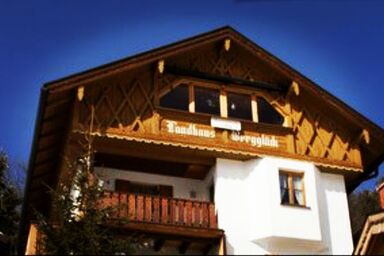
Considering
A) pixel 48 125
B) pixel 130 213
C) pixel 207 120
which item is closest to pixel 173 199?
pixel 130 213

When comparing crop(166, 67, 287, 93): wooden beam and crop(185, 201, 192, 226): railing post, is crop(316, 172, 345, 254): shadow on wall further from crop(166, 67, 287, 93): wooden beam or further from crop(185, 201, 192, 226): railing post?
crop(185, 201, 192, 226): railing post

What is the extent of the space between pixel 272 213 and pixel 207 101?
433 cm

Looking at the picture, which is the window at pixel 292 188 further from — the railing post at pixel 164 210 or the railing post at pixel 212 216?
the railing post at pixel 164 210

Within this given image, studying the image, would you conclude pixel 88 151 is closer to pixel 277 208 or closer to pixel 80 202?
pixel 80 202

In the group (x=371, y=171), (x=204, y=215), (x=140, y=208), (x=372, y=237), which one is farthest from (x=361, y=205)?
(x=140, y=208)

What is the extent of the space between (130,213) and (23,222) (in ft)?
15.7

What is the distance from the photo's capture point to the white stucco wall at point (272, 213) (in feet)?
70.6

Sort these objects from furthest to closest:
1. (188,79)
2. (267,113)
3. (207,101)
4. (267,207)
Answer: (267,113), (207,101), (188,79), (267,207)

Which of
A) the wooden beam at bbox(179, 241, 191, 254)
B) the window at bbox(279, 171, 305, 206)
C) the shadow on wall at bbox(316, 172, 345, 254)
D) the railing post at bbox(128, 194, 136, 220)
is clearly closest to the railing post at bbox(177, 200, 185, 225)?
the wooden beam at bbox(179, 241, 191, 254)

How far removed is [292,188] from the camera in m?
22.8

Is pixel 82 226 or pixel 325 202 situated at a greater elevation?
pixel 325 202

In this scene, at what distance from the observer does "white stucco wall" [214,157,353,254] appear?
21531 millimetres

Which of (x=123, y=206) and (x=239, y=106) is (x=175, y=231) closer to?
(x=123, y=206)

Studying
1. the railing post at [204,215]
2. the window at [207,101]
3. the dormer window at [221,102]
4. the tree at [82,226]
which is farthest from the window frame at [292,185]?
the tree at [82,226]
